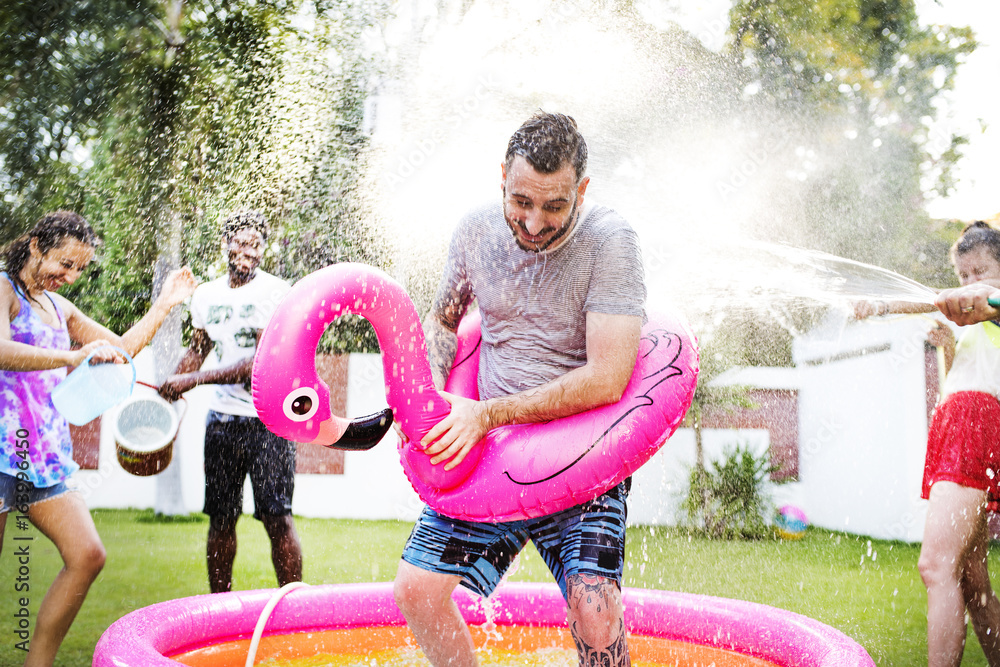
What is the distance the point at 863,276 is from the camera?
18.4 feet

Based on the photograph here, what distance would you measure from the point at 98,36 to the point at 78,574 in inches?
218

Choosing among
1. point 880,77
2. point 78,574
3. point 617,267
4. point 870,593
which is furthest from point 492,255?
point 880,77

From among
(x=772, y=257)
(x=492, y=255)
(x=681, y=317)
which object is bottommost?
(x=681, y=317)

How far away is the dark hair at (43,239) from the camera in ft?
9.63

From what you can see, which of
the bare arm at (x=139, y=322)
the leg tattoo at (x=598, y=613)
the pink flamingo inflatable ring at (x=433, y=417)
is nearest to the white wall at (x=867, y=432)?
the pink flamingo inflatable ring at (x=433, y=417)

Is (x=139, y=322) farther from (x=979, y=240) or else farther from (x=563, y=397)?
(x=979, y=240)

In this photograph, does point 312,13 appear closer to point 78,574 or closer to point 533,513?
point 78,574

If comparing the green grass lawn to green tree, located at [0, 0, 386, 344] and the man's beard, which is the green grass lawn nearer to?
green tree, located at [0, 0, 386, 344]

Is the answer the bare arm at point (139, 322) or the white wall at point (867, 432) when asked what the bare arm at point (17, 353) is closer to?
the bare arm at point (139, 322)

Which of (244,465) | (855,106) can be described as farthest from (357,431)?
(855,106)

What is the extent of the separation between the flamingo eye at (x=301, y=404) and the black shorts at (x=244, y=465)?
166 centimetres

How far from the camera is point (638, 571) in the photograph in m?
6.16

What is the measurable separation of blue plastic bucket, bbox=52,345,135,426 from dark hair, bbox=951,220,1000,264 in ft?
11.2

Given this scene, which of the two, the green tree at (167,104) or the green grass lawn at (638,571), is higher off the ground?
the green tree at (167,104)
